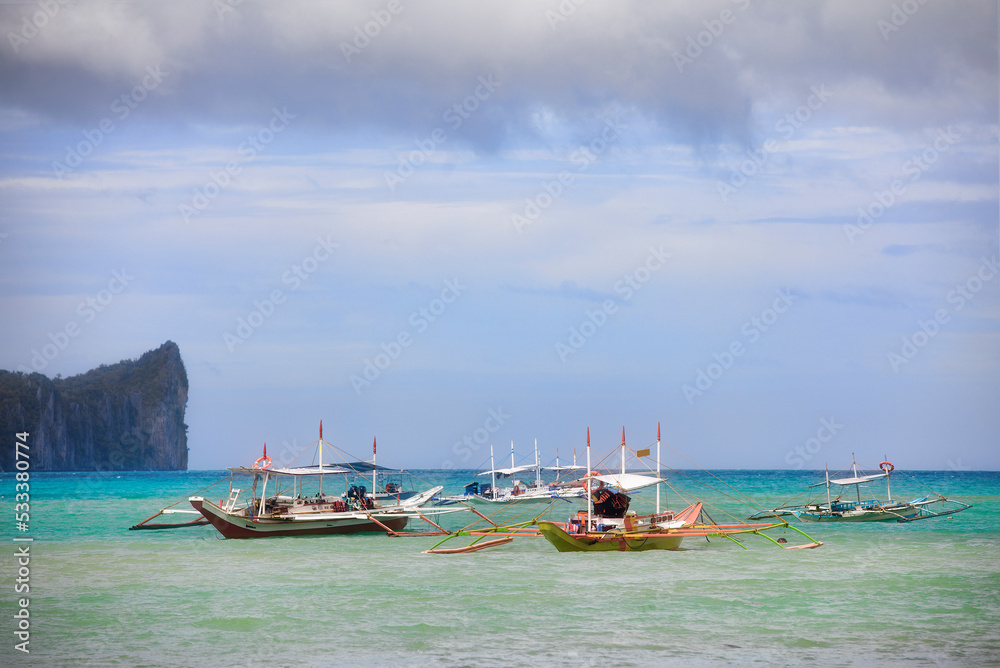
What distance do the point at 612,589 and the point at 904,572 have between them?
32.0 ft

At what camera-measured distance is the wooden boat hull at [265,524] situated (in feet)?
118

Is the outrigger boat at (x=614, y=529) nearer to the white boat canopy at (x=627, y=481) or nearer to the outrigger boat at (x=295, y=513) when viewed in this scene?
the white boat canopy at (x=627, y=481)

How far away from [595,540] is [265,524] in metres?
14.4

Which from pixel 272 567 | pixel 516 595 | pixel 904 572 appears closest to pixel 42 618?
pixel 272 567

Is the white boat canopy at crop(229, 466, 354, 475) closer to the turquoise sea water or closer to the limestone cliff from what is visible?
the turquoise sea water

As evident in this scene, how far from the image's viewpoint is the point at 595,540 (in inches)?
1185

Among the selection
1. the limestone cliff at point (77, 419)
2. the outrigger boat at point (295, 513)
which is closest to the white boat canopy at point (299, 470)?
the outrigger boat at point (295, 513)

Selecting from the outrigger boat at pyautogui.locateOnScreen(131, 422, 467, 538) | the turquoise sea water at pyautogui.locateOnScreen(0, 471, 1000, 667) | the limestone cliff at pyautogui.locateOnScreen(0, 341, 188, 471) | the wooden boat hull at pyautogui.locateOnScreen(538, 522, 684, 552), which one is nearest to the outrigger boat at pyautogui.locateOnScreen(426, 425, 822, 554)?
the wooden boat hull at pyautogui.locateOnScreen(538, 522, 684, 552)

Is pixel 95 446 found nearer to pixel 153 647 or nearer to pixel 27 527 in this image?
pixel 27 527

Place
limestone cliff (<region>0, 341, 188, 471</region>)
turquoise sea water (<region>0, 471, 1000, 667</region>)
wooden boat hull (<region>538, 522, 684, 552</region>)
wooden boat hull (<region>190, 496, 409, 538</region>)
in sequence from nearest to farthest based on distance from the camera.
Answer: turquoise sea water (<region>0, 471, 1000, 667</region>), wooden boat hull (<region>538, 522, 684, 552</region>), wooden boat hull (<region>190, 496, 409, 538</region>), limestone cliff (<region>0, 341, 188, 471</region>)

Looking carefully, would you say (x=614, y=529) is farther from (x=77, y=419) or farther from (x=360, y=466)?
(x=77, y=419)

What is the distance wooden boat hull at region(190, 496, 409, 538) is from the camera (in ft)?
118

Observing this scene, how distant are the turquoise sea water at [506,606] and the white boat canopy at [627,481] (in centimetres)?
239

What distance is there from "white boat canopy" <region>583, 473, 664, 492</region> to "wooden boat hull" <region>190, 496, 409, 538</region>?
11.1 metres
